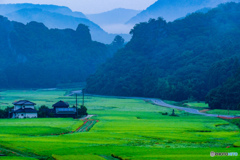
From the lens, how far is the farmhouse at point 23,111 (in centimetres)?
5947

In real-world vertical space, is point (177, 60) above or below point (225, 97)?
above

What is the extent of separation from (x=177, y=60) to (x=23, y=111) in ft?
258

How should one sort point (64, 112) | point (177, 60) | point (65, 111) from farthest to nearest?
point (177, 60), point (65, 111), point (64, 112)

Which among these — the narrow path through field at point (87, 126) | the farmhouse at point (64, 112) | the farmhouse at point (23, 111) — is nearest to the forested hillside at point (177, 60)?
the farmhouse at point (64, 112)

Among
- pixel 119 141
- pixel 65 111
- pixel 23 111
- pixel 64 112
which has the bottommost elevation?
pixel 119 141

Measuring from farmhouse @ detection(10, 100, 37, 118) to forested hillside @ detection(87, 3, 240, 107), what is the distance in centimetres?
4778

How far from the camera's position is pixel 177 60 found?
13212cm

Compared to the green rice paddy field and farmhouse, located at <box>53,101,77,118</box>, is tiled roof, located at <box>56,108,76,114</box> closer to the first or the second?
farmhouse, located at <box>53,101,77,118</box>

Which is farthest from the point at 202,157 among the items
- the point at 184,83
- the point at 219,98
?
the point at 184,83

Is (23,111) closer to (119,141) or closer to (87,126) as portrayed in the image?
(87,126)

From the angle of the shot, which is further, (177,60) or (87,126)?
(177,60)

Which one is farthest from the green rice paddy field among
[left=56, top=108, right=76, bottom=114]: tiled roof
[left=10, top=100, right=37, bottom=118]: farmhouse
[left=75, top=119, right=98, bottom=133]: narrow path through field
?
[left=56, top=108, right=76, bottom=114]: tiled roof

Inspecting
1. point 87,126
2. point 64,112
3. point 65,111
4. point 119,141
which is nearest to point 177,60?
point 65,111

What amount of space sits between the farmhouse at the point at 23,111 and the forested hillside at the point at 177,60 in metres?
47.8
